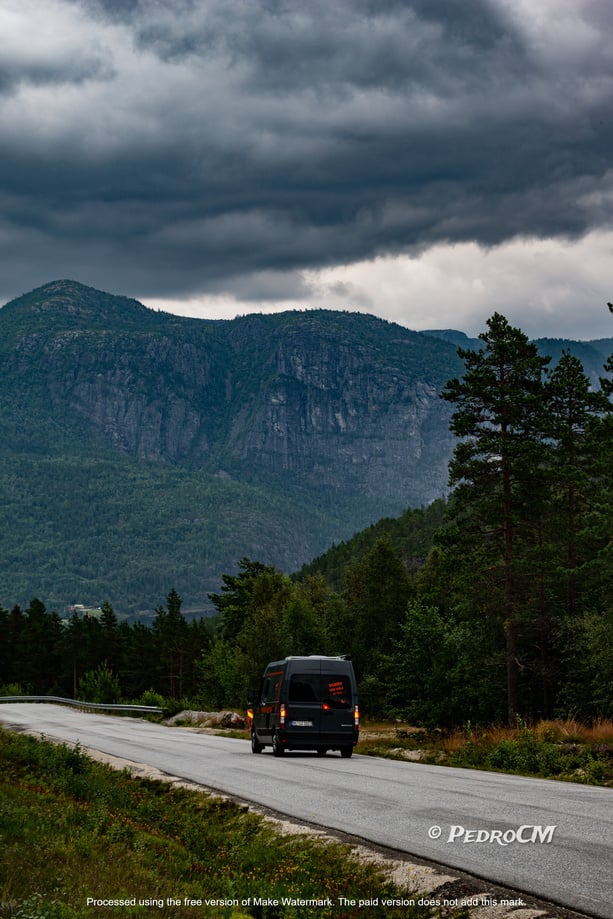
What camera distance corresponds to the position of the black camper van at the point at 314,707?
961 inches

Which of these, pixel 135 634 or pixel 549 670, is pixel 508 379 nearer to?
pixel 549 670

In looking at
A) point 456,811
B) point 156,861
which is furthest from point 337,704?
point 156,861

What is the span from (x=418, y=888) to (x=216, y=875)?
2.85 meters

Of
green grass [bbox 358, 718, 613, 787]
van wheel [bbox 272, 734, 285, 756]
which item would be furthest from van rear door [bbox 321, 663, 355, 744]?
green grass [bbox 358, 718, 613, 787]

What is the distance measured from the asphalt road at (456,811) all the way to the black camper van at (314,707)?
48cm

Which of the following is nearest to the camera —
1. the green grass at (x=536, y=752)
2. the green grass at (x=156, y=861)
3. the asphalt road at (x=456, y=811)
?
the green grass at (x=156, y=861)

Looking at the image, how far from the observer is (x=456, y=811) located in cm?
1250

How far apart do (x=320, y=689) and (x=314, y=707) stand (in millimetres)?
484

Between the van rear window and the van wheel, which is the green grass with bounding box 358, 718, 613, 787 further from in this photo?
the van wheel

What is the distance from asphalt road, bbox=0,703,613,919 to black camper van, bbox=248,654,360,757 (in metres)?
0.48

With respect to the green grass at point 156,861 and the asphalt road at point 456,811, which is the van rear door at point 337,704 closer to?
the asphalt road at point 456,811

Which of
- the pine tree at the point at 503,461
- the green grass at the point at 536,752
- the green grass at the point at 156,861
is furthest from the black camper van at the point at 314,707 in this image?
the pine tree at the point at 503,461

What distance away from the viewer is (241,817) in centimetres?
1408

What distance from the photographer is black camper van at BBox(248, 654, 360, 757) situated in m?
24.4
